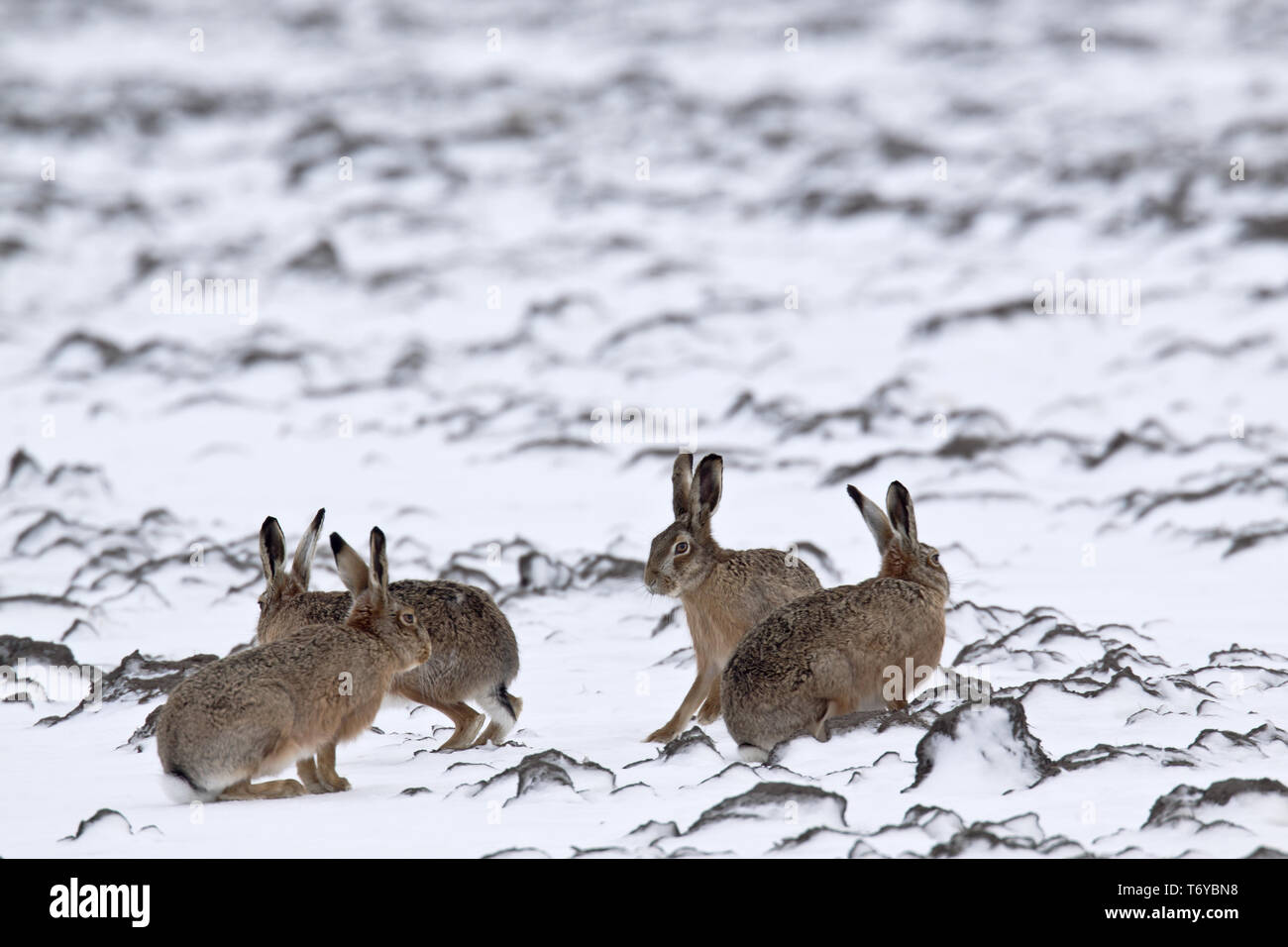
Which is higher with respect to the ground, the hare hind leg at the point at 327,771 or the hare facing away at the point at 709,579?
the hare facing away at the point at 709,579

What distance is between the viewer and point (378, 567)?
18.0 feet

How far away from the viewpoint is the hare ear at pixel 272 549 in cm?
607

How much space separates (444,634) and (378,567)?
59cm

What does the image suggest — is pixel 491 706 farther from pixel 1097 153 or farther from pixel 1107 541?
pixel 1097 153

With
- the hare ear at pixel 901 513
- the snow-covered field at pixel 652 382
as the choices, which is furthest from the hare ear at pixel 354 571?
the hare ear at pixel 901 513

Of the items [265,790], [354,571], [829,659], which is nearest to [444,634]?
[354,571]

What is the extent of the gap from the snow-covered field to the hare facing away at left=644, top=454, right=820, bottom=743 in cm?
38

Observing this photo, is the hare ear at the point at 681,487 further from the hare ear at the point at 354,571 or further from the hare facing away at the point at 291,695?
the hare ear at the point at 354,571

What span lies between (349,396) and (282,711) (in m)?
11.2

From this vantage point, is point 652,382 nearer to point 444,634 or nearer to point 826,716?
point 444,634

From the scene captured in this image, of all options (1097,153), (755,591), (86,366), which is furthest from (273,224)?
(755,591)

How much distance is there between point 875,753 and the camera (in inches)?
201

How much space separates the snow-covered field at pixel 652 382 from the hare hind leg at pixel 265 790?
0.26 m
